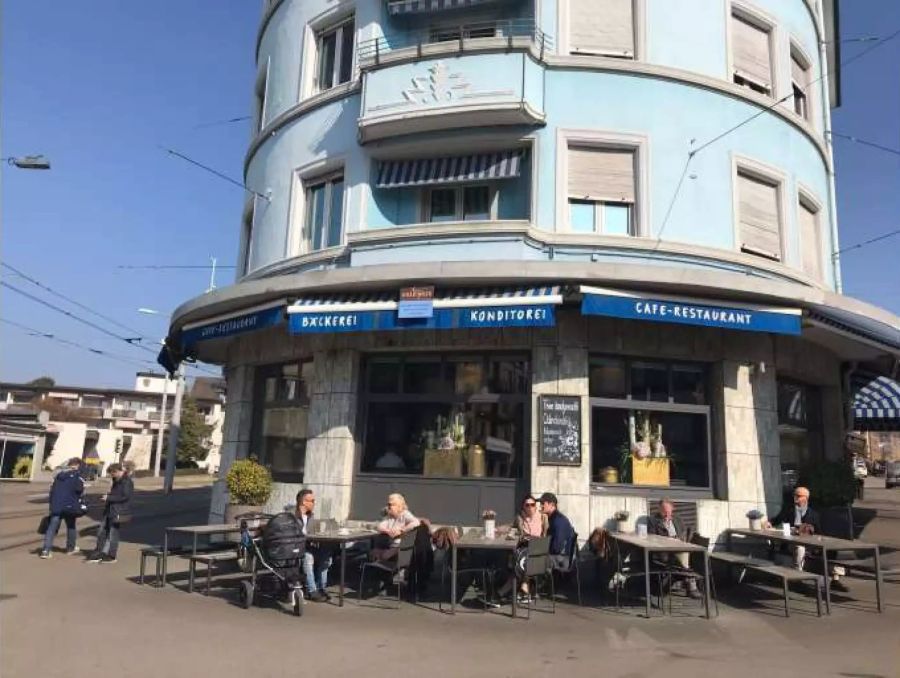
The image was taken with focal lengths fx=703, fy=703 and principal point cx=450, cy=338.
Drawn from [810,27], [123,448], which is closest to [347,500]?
[810,27]

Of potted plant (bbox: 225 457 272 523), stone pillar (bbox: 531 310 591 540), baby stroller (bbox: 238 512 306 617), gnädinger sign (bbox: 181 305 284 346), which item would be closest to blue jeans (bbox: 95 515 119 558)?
potted plant (bbox: 225 457 272 523)

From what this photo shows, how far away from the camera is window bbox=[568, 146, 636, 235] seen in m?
11.8

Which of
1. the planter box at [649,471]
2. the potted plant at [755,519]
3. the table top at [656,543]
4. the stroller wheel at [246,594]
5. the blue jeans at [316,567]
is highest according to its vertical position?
the planter box at [649,471]

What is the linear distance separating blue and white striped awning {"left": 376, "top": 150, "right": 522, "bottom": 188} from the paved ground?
699 centimetres

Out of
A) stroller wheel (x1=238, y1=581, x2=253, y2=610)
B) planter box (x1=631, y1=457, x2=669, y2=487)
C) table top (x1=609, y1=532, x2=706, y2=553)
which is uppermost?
planter box (x1=631, y1=457, x2=669, y2=487)

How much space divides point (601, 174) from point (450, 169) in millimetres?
2585

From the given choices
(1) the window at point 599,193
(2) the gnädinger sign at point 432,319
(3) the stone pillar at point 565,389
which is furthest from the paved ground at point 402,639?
(1) the window at point 599,193

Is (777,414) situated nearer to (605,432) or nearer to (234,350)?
(605,432)

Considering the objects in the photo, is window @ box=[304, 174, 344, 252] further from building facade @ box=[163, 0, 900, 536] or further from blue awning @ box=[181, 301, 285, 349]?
blue awning @ box=[181, 301, 285, 349]

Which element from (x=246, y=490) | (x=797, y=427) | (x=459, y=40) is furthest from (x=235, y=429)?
(x=797, y=427)

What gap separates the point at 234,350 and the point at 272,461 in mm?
2722

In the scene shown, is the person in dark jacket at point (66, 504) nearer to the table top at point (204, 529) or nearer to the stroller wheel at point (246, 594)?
the table top at point (204, 529)

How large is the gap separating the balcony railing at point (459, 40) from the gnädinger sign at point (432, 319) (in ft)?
15.4

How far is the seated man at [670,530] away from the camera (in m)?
9.54
